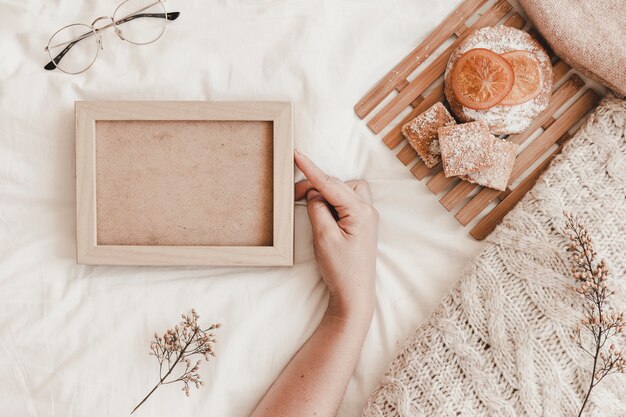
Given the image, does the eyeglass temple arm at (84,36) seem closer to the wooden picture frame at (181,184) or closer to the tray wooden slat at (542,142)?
the wooden picture frame at (181,184)

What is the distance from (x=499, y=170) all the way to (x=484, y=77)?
17 centimetres

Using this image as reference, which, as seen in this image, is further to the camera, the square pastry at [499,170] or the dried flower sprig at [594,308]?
the square pastry at [499,170]

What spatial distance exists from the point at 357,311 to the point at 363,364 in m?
0.12

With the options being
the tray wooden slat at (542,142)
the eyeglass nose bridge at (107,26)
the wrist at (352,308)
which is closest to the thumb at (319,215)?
the wrist at (352,308)

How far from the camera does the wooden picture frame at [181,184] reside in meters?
0.96

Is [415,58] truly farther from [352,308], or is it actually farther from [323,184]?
[352,308]

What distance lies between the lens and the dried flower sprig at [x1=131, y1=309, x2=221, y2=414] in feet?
3.19

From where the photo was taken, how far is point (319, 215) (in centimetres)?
99

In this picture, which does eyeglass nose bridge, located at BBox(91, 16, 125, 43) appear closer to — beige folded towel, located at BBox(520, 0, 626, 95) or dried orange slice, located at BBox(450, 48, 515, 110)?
dried orange slice, located at BBox(450, 48, 515, 110)

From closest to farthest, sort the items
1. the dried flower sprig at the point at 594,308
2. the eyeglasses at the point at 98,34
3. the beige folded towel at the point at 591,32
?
the dried flower sprig at the point at 594,308 < the beige folded towel at the point at 591,32 < the eyeglasses at the point at 98,34

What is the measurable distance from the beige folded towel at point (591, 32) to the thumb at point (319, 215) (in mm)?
514

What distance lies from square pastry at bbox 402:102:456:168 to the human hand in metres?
0.14

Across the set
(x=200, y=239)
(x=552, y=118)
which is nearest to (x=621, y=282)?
(x=552, y=118)

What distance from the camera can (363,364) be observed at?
104 centimetres
